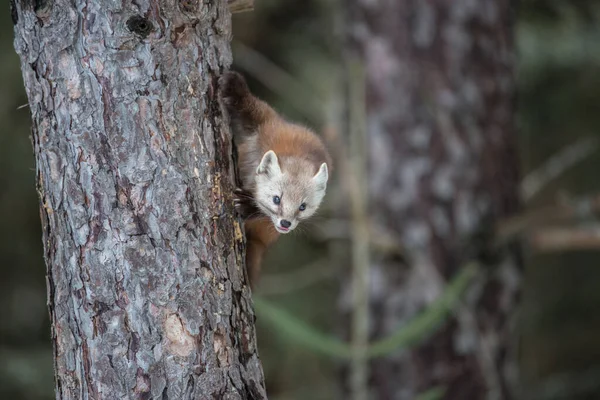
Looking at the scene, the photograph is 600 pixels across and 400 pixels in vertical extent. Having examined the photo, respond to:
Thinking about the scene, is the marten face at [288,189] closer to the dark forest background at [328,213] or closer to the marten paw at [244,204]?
the marten paw at [244,204]

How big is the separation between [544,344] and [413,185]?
5.61m

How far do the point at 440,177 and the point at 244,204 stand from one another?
261 cm

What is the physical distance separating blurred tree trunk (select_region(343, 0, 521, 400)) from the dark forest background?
0.55m

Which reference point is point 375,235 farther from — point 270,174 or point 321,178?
point 270,174

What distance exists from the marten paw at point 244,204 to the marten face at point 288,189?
1.8 inches

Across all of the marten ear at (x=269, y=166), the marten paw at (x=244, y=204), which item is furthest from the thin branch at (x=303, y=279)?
the marten paw at (x=244, y=204)

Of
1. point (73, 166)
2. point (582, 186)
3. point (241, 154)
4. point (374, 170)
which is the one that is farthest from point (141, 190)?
point (582, 186)

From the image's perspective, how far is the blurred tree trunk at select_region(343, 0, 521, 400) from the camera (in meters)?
5.60

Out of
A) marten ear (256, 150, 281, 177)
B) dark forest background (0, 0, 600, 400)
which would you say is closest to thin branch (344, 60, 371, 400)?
marten ear (256, 150, 281, 177)

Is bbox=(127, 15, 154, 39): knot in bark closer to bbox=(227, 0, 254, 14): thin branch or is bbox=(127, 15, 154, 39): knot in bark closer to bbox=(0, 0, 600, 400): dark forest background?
bbox=(227, 0, 254, 14): thin branch

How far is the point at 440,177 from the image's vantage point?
560 centimetres

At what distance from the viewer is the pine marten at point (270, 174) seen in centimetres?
358

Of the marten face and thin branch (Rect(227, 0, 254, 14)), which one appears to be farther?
the marten face

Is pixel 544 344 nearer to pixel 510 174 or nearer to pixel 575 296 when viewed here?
pixel 575 296
